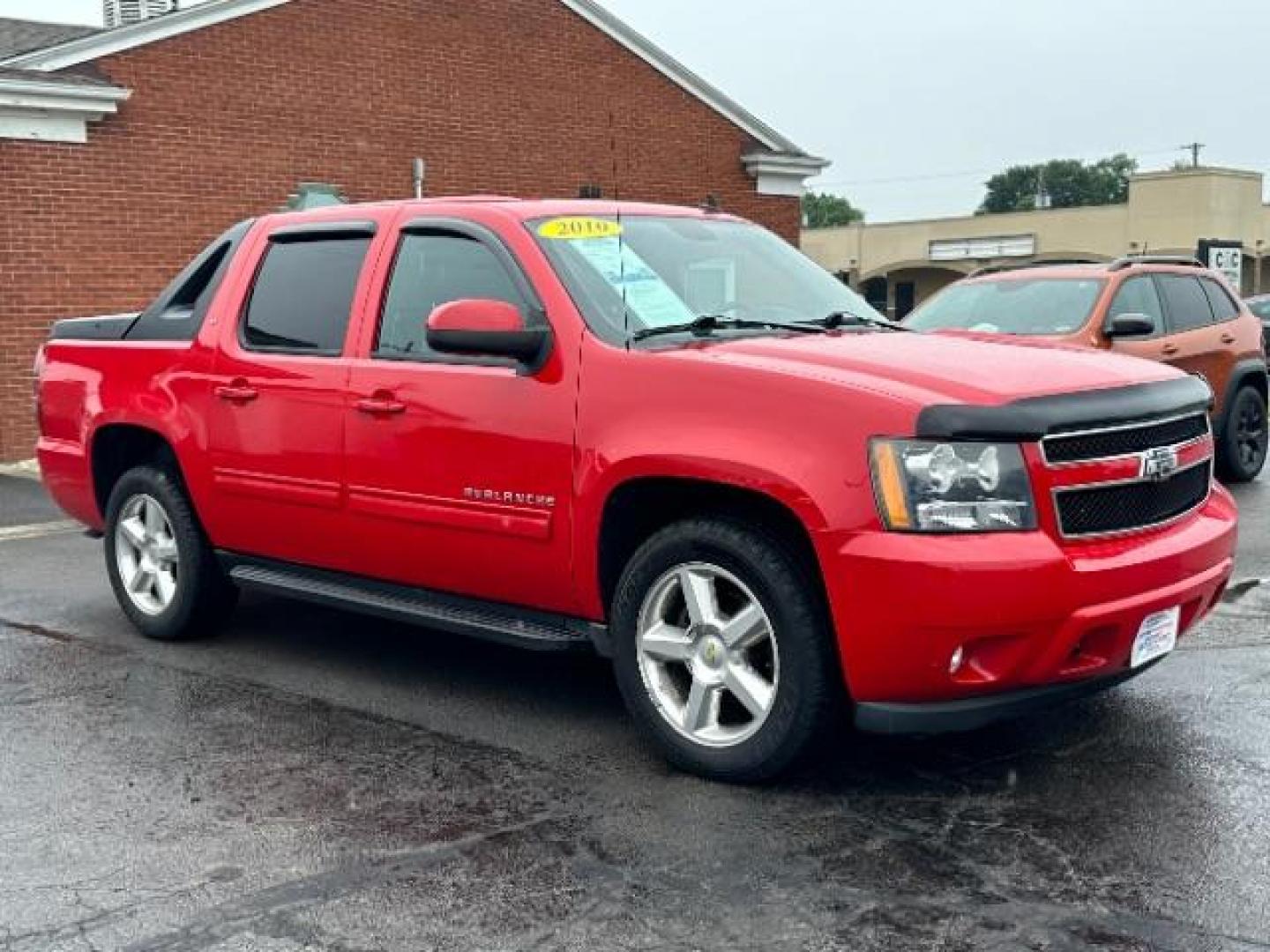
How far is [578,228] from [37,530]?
20.1ft

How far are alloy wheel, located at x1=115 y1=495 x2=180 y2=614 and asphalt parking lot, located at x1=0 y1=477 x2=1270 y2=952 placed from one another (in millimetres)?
541

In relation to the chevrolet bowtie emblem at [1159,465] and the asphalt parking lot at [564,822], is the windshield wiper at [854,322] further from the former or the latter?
the asphalt parking lot at [564,822]

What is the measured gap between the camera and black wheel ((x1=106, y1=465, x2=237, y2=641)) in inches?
246

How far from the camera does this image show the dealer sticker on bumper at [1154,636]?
4.20 metres

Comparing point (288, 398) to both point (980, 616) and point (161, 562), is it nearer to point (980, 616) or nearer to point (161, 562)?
point (161, 562)

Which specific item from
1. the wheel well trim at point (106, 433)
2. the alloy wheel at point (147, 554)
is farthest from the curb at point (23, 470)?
the alloy wheel at point (147, 554)

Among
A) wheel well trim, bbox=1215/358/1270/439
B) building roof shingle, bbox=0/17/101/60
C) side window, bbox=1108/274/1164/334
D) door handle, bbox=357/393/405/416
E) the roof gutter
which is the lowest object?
wheel well trim, bbox=1215/358/1270/439

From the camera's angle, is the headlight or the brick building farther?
the brick building

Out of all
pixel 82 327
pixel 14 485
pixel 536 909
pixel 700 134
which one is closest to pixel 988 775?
pixel 536 909

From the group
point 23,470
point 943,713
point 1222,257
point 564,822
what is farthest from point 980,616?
point 1222,257

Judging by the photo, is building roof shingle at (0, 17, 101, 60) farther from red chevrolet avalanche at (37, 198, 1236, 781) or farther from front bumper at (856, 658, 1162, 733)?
front bumper at (856, 658, 1162, 733)

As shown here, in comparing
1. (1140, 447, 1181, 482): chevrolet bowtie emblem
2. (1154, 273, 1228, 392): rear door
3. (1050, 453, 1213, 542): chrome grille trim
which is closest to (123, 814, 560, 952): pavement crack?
(1050, 453, 1213, 542): chrome grille trim

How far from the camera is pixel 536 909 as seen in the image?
3551mm

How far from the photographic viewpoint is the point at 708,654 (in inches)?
174
